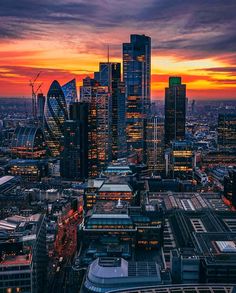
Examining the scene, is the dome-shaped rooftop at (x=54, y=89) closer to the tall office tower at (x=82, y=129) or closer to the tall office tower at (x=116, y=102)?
the tall office tower at (x=116, y=102)

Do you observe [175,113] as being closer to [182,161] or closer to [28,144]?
[182,161]

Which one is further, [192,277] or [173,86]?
[173,86]

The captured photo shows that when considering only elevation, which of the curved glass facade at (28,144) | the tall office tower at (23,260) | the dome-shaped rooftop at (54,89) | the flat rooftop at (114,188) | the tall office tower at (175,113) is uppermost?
the dome-shaped rooftop at (54,89)

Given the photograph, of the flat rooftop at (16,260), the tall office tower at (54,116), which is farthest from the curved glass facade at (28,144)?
the flat rooftop at (16,260)

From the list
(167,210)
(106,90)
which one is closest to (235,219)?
(167,210)

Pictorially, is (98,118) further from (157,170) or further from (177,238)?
(177,238)

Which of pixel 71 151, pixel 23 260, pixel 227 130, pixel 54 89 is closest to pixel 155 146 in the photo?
pixel 71 151

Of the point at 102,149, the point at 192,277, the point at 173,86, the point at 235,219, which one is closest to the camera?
the point at 192,277
